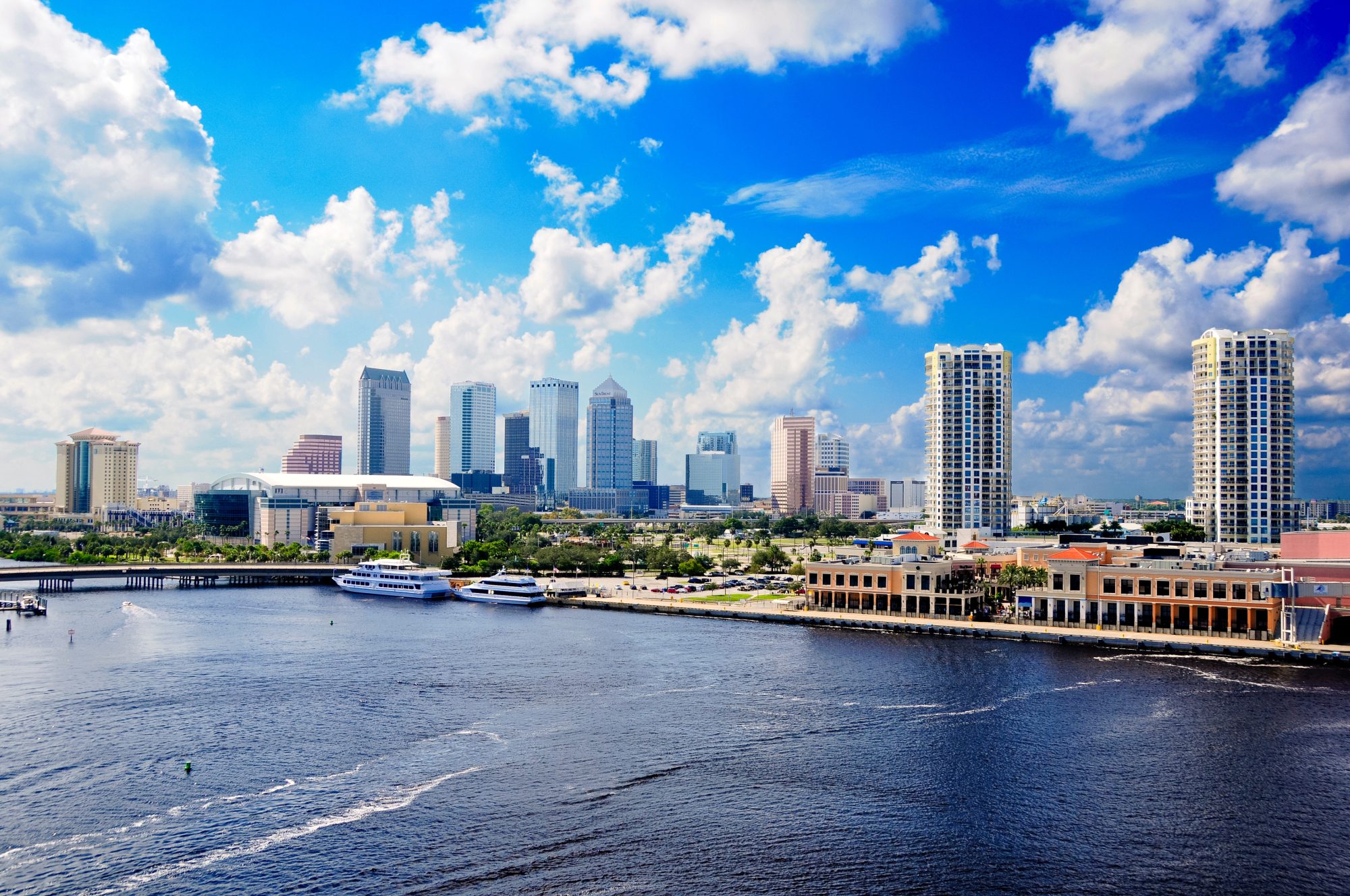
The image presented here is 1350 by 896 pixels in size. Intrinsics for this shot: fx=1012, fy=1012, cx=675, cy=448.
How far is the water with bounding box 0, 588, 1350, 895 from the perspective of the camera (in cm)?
2970

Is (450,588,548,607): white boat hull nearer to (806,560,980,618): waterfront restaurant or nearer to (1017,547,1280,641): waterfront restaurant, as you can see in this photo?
(806,560,980,618): waterfront restaurant

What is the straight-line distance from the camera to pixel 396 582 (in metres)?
114

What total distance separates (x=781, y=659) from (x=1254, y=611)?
32983 mm

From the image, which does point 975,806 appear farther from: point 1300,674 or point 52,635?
point 52,635

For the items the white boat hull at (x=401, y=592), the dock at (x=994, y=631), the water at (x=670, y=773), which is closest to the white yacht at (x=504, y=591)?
the white boat hull at (x=401, y=592)

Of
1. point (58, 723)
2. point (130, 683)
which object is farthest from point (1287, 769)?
point (130, 683)

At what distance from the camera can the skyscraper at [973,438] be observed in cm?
13475

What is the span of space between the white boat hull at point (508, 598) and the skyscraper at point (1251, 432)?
273 feet

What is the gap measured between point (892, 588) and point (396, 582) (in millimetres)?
57536

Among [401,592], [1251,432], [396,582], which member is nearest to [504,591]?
[401,592]

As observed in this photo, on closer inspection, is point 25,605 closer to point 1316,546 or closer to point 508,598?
point 508,598

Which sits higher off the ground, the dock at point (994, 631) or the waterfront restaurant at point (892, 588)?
the waterfront restaurant at point (892, 588)

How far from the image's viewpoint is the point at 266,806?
114ft

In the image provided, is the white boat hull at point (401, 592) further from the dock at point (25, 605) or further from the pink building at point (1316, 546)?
the pink building at point (1316, 546)
